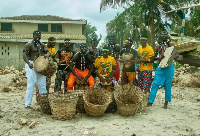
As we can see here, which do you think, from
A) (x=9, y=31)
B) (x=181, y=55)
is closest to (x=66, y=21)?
(x=9, y=31)

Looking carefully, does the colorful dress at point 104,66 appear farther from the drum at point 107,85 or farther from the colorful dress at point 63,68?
the colorful dress at point 63,68

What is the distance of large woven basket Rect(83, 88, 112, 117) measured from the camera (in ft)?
15.6

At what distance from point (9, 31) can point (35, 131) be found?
1952cm

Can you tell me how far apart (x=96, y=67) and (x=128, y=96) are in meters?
1.10

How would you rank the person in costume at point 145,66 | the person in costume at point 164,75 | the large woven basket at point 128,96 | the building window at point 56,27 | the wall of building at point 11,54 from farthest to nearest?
1. the building window at point 56,27
2. the wall of building at point 11,54
3. the person in costume at point 145,66
4. the person in costume at point 164,75
5. the large woven basket at point 128,96

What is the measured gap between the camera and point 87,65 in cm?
581

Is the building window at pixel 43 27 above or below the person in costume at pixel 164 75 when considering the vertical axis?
above

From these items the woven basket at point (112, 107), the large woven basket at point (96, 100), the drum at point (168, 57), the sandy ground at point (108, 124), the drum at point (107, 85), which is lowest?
the sandy ground at point (108, 124)

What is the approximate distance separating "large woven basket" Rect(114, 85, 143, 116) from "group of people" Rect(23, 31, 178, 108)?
1.35 ft

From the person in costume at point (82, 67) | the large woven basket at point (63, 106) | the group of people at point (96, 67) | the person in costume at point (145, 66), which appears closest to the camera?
the large woven basket at point (63, 106)

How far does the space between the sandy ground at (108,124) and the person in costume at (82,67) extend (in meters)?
0.96

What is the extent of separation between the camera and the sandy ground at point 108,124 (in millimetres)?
3963

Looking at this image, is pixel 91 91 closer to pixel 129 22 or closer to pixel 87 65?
pixel 87 65

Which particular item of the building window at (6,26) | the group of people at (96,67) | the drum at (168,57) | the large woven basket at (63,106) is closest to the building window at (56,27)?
the building window at (6,26)
